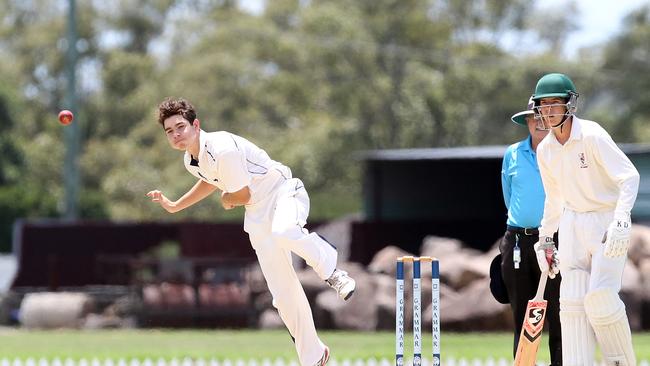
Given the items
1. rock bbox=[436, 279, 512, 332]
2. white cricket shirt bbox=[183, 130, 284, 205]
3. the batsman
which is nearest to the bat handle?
the batsman

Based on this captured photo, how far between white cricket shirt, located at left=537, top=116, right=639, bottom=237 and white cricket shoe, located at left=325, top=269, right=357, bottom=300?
4.38 ft

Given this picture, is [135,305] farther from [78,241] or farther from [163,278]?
[78,241]

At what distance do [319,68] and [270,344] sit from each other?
100.0ft

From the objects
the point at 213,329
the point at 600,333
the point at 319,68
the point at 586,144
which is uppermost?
the point at 319,68

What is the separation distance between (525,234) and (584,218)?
3.75 ft

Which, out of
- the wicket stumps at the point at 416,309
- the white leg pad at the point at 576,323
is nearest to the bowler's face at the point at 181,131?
the wicket stumps at the point at 416,309

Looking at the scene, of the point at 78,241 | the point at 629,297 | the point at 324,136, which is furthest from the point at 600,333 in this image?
the point at 324,136

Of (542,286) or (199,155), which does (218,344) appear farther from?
(542,286)

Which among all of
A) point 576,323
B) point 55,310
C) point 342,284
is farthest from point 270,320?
point 576,323

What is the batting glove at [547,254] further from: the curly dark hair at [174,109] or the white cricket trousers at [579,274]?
the curly dark hair at [174,109]

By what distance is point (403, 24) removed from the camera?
4797cm

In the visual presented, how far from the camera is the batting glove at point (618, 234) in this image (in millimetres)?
7723

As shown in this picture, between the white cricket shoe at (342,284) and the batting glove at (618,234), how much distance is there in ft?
5.35

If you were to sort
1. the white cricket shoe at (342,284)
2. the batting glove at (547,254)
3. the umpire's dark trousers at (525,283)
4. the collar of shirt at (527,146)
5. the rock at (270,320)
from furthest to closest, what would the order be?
1. the rock at (270,320)
2. the collar of shirt at (527,146)
3. the umpire's dark trousers at (525,283)
4. the white cricket shoe at (342,284)
5. the batting glove at (547,254)
